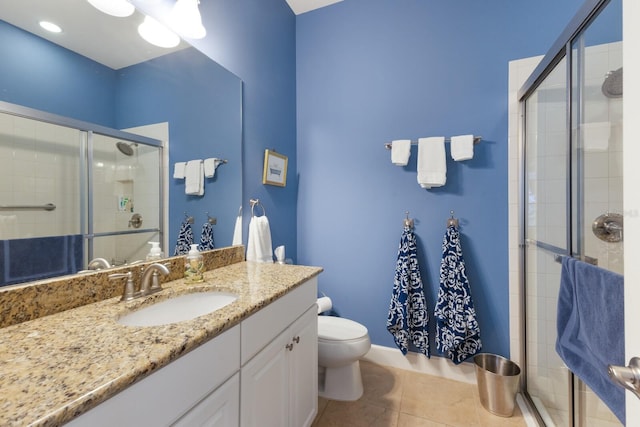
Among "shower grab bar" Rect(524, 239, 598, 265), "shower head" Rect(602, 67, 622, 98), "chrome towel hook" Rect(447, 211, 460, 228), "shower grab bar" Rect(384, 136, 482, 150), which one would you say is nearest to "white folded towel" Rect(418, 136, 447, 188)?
"shower grab bar" Rect(384, 136, 482, 150)

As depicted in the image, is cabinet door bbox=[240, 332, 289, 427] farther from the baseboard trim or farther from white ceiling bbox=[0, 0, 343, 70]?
white ceiling bbox=[0, 0, 343, 70]

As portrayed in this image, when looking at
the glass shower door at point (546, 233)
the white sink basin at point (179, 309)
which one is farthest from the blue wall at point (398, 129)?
the white sink basin at point (179, 309)

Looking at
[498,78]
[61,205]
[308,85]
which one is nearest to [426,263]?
[498,78]

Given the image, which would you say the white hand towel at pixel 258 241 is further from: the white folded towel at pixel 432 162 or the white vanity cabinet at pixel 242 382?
the white folded towel at pixel 432 162

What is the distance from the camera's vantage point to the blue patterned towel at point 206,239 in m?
1.44

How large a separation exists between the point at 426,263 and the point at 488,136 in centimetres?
96

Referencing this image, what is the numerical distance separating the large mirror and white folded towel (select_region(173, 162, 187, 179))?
0.10 ft

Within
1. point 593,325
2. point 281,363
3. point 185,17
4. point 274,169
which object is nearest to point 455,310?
point 593,325

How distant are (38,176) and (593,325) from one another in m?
1.79

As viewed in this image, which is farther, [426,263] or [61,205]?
[426,263]

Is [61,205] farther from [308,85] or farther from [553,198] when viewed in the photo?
[553,198]

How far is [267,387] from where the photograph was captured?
100 cm

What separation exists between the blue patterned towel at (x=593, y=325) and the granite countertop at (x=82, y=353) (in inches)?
41.2

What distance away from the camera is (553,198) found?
1.42 m
